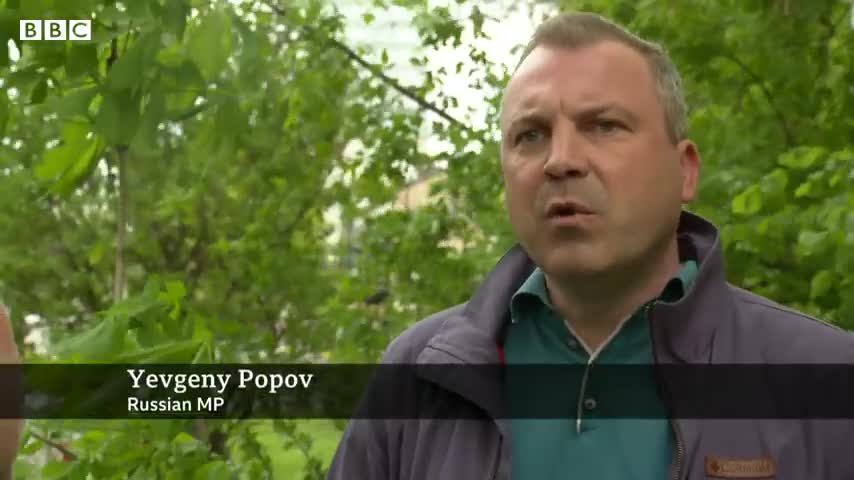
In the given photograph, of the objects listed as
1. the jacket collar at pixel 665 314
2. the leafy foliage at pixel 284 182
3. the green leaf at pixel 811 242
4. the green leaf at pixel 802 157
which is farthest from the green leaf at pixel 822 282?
the jacket collar at pixel 665 314

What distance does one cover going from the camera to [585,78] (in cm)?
133

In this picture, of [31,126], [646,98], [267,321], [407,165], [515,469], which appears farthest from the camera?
[267,321]

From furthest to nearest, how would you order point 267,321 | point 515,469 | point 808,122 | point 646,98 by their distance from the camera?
point 267,321 → point 808,122 → point 646,98 → point 515,469

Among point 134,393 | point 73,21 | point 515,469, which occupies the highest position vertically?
point 73,21

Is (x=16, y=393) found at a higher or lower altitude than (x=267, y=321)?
lower

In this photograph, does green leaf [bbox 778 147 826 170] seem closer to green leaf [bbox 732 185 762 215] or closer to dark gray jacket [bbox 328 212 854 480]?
green leaf [bbox 732 185 762 215]

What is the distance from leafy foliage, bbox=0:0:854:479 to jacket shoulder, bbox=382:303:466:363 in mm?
622

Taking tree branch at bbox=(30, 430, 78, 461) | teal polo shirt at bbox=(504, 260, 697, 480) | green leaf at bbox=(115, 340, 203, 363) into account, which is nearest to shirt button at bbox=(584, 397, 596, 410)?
teal polo shirt at bbox=(504, 260, 697, 480)

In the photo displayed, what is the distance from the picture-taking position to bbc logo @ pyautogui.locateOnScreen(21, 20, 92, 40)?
5.80 feet

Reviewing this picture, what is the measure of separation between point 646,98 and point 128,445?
140 centimetres

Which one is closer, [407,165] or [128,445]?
[128,445]

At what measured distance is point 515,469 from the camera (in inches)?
49.8

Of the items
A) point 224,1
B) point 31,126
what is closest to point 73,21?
point 224,1

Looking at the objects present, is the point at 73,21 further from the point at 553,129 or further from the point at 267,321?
the point at 267,321
